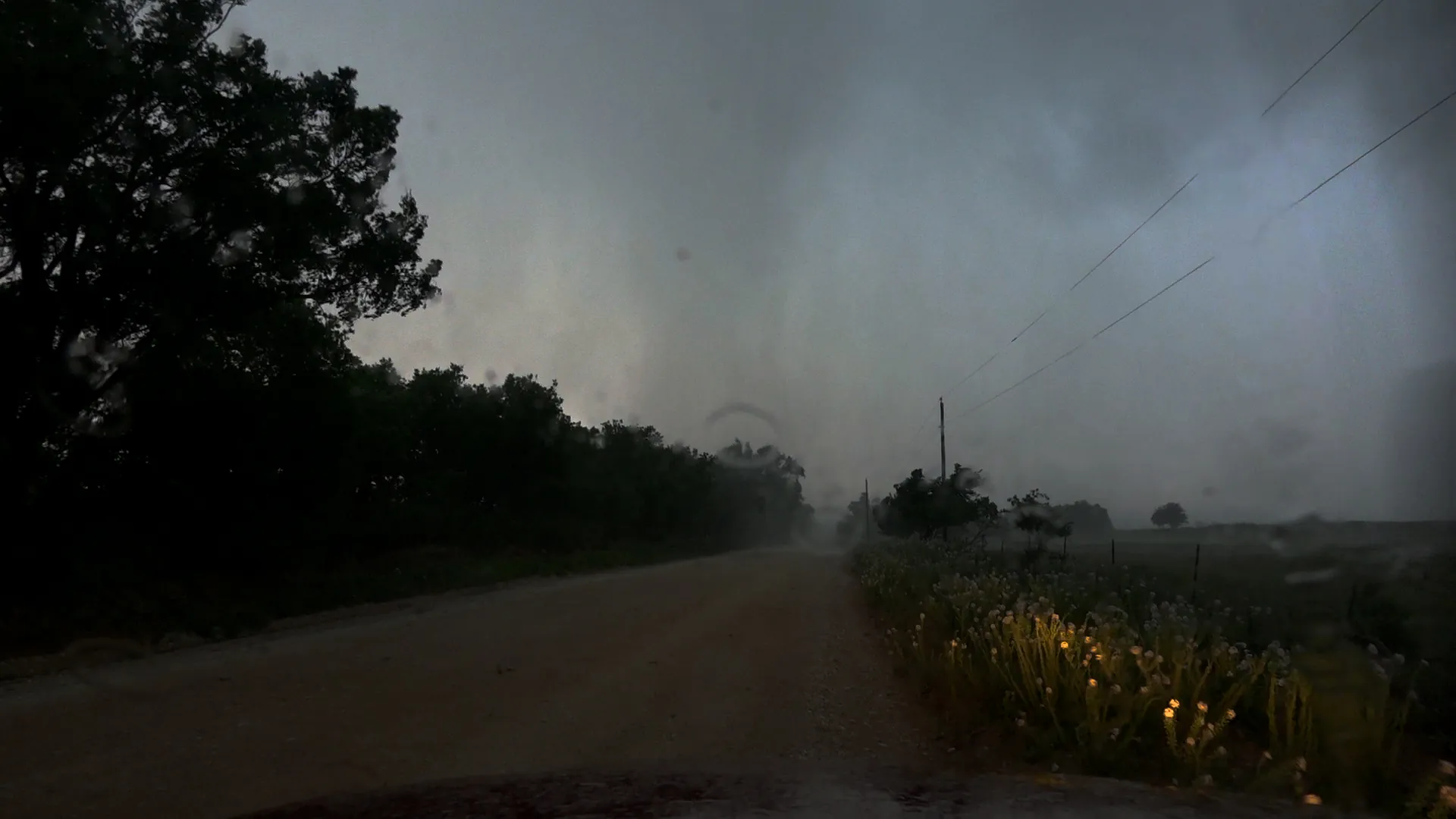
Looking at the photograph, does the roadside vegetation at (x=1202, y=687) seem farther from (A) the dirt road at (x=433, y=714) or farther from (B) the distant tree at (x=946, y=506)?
(B) the distant tree at (x=946, y=506)

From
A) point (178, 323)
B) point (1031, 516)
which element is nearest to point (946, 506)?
point (1031, 516)

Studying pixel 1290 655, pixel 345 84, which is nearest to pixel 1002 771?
pixel 1290 655

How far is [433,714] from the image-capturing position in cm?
898

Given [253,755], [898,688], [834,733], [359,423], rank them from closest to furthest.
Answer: [253,755] < [834,733] < [898,688] < [359,423]

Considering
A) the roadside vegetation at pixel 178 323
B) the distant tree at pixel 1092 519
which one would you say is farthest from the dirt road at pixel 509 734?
the distant tree at pixel 1092 519

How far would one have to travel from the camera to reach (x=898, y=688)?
1082 centimetres

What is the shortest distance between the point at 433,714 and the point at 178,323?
1232 cm

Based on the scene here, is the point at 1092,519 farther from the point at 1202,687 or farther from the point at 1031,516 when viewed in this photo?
the point at 1202,687

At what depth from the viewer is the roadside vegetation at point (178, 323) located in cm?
1670

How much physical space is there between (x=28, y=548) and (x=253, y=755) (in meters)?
13.3

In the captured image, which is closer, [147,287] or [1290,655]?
[1290,655]

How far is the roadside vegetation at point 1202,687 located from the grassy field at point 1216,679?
2cm

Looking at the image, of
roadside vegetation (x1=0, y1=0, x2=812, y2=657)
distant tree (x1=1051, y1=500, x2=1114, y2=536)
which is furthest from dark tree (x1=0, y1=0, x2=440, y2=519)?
distant tree (x1=1051, y1=500, x2=1114, y2=536)

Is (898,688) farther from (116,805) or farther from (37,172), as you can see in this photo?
(37,172)
